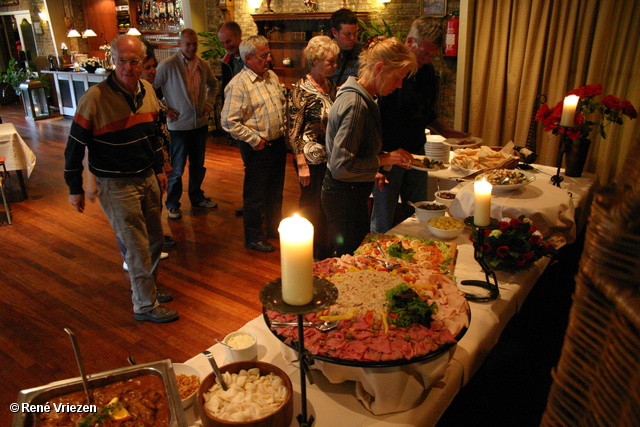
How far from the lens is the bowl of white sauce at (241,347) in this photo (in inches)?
52.6

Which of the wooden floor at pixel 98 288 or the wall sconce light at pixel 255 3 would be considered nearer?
the wooden floor at pixel 98 288

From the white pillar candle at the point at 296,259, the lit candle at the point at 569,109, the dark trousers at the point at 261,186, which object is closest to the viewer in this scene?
the white pillar candle at the point at 296,259

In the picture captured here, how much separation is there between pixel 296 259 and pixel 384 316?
A: 0.52 metres

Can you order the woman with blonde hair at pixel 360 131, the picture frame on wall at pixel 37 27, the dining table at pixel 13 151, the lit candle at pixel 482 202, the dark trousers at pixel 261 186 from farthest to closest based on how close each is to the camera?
the picture frame on wall at pixel 37 27
the dining table at pixel 13 151
the dark trousers at pixel 261 186
the woman with blonde hair at pixel 360 131
the lit candle at pixel 482 202

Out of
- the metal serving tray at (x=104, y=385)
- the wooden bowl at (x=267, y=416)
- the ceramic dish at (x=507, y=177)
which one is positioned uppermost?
the ceramic dish at (x=507, y=177)

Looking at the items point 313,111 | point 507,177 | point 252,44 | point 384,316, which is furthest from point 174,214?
point 384,316

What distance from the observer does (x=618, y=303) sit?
0.39 metres

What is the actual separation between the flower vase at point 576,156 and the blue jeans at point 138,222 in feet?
8.00

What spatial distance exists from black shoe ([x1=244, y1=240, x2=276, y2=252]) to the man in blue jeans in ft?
3.18

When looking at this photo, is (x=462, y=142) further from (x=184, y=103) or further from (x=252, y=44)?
(x=184, y=103)

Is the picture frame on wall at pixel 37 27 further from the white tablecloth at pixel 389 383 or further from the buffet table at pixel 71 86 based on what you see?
the white tablecloth at pixel 389 383

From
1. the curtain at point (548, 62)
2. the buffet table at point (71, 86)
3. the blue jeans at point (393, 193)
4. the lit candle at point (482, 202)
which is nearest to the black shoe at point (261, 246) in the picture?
the blue jeans at point (393, 193)

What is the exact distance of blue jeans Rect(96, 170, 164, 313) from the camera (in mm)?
2254

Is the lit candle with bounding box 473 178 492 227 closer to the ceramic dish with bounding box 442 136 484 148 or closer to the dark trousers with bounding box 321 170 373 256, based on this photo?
the dark trousers with bounding box 321 170 373 256
